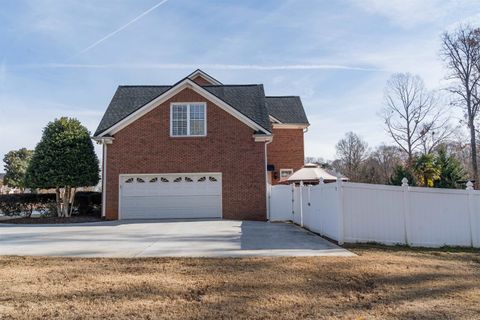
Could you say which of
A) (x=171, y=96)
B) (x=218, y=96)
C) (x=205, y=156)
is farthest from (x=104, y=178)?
(x=218, y=96)

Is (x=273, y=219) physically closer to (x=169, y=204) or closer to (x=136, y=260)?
(x=169, y=204)

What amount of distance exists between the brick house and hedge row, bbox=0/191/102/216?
2.54m

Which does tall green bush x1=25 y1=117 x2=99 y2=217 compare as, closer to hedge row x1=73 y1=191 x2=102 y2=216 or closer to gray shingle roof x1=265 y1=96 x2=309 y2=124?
hedge row x1=73 y1=191 x2=102 y2=216

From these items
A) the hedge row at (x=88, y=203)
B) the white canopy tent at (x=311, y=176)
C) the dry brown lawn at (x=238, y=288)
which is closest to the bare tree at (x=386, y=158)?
the white canopy tent at (x=311, y=176)

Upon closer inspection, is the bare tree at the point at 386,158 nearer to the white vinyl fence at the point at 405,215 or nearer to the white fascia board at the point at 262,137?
the white fascia board at the point at 262,137

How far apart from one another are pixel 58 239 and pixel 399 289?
9136mm

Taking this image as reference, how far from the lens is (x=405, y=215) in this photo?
34.8 feet

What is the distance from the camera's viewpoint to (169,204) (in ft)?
62.7

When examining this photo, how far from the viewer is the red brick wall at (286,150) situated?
85.9 ft

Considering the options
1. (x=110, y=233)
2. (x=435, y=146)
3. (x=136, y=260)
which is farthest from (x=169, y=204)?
(x=435, y=146)

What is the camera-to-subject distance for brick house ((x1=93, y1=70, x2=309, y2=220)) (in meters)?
19.2

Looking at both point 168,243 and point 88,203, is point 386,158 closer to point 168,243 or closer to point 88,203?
point 88,203

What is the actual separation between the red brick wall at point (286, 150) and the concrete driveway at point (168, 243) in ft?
41.7

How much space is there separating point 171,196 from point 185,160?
1773 mm
